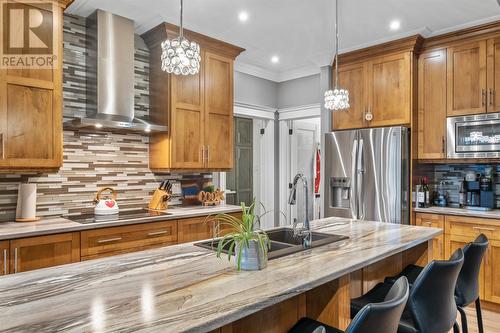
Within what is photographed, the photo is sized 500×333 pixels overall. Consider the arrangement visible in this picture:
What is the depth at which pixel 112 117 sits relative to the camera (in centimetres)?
309

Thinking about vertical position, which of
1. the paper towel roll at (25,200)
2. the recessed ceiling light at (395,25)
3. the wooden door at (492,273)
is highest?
the recessed ceiling light at (395,25)

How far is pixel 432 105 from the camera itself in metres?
3.62

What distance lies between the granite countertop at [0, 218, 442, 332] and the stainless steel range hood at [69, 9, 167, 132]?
1.81 metres

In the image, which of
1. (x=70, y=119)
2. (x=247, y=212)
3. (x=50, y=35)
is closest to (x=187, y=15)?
(x=50, y=35)

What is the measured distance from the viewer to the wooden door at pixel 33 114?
2438mm

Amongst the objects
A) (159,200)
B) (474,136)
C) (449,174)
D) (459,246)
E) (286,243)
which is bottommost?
(459,246)

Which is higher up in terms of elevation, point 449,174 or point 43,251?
point 449,174

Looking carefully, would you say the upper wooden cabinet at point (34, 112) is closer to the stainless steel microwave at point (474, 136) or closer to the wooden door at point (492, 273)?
the stainless steel microwave at point (474, 136)

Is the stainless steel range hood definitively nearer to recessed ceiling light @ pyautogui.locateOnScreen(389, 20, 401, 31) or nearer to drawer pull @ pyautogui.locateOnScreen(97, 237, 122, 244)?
drawer pull @ pyautogui.locateOnScreen(97, 237, 122, 244)

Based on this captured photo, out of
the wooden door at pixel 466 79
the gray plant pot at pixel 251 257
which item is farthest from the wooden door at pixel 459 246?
the gray plant pot at pixel 251 257

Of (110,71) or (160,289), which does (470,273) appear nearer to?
(160,289)

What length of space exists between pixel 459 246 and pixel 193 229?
2517 mm

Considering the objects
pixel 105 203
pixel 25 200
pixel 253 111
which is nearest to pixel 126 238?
pixel 105 203

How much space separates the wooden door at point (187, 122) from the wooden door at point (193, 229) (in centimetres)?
58
